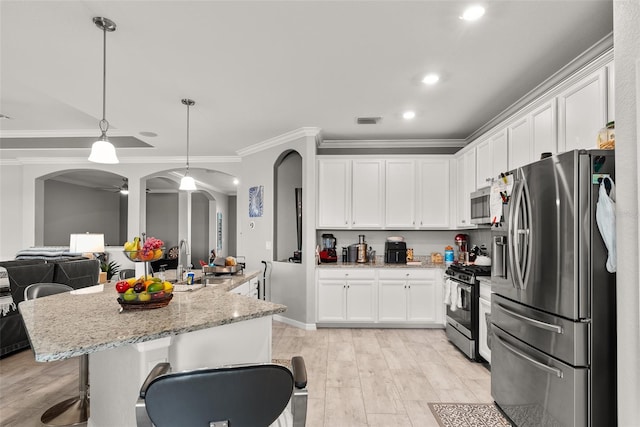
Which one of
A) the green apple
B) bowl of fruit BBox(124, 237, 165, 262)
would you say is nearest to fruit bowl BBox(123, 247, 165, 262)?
bowl of fruit BBox(124, 237, 165, 262)

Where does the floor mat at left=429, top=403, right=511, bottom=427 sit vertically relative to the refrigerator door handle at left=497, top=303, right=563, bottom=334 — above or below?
below

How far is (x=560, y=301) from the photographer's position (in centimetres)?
196

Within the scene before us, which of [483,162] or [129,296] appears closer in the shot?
[129,296]

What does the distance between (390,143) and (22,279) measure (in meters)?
4.82

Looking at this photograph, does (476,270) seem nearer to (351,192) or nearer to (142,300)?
(351,192)

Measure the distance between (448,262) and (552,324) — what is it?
294 centimetres

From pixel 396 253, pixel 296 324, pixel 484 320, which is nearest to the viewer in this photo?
pixel 484 320

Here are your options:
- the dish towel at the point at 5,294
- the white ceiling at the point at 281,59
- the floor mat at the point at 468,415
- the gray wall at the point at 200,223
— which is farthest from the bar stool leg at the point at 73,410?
the gray wall at the point at 200,223

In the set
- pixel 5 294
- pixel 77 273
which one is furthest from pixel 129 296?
pixel 77 273

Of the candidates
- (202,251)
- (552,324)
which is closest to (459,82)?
(552,324)

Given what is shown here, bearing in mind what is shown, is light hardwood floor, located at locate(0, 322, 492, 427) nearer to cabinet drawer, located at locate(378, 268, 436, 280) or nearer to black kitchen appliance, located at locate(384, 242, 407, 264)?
cabinet drawer, located at locate(378, 268, 436, 280)

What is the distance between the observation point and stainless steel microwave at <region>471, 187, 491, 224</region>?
3.71 m

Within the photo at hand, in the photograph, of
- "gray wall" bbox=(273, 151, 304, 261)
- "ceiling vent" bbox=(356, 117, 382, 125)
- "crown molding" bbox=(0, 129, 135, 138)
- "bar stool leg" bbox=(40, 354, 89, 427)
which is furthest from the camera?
"gray wall" bbox=(273, 151, 304, 261)

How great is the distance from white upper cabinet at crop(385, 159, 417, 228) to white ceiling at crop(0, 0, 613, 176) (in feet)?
2.11
